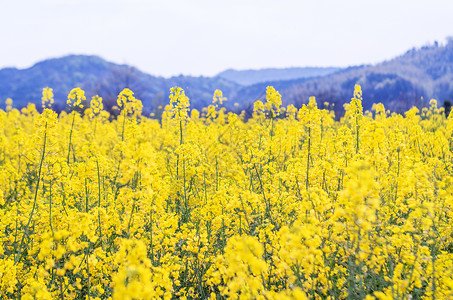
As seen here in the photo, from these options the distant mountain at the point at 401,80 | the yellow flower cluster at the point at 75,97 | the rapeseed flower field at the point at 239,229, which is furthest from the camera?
the distant mountain at the point at 401,80

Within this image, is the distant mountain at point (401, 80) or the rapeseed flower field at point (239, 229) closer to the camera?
the rapeseed flower field at point (239, 229)

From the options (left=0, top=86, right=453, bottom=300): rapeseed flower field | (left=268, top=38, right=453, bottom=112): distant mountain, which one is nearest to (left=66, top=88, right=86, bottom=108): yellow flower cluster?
(left=0, top=86, right=453, bottom=300): rapeseed flower field

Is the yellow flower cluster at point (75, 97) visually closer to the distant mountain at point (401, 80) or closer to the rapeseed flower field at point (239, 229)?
the rapeseed flower field at point (239, 229)

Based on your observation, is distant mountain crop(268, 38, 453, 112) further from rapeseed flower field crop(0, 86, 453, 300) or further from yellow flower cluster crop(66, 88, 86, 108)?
rapeseed flower field crop(0, 86, 453, 300)

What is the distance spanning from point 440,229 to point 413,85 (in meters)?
99.3

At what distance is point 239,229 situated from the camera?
4.39 m

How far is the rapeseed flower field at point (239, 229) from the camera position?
2.53 meters

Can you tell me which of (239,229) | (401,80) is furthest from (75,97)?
(401,80)

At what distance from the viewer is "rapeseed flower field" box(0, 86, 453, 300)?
8.30 feet

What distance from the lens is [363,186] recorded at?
2324 millimetres

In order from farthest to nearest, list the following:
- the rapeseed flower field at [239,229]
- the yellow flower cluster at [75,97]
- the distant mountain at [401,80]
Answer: the distant mountain at [401,80], the yellow flower cluster at [75,97], the rapeseed flower field at [239,229]

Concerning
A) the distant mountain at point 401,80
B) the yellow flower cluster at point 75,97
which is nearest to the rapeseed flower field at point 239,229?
the yellow flower cluster at point 75,97

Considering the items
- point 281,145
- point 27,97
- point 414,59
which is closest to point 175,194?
point 281,145

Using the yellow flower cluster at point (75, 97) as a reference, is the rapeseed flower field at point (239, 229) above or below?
below
